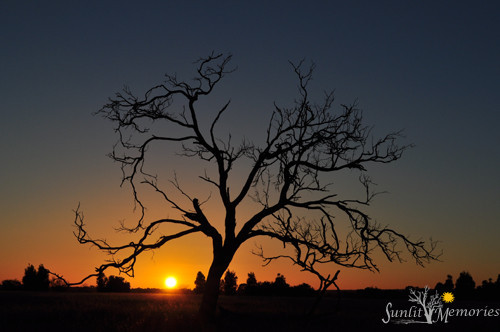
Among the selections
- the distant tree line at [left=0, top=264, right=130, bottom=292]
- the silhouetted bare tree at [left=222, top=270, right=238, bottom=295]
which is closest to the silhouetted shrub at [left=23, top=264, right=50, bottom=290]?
the distant tree line at [left=0, top=264, right=130, bottom=292]

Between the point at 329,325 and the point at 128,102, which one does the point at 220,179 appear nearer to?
the point at 128,102

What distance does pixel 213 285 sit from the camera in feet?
54.7

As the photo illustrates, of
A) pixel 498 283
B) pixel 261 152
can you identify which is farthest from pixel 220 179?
pixel 498 283

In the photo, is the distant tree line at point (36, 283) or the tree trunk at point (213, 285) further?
the distant tree line at point (36, 283)

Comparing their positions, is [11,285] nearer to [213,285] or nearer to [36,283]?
[36,283]

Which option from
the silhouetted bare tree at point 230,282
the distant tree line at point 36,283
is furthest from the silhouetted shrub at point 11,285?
the silhouetted bare tree at point 230,282

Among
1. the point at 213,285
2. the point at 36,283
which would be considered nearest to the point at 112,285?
the point at 36,283

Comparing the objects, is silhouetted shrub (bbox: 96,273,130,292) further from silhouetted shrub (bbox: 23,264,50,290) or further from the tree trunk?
the tree trunk

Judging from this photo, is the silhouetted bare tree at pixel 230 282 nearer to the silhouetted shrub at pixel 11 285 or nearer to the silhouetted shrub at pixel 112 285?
the silhouetted shrub at pixel 112 285

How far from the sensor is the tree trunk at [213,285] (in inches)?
655

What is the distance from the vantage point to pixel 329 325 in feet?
55.7

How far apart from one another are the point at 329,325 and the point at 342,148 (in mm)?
6002

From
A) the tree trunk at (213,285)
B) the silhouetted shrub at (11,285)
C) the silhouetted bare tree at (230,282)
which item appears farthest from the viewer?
the silhouetted bare tree at (230,282)

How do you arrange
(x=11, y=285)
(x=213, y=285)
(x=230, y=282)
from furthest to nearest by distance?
(x=230, y=282)
(x=11, y=285)
(x=213, y=285)
